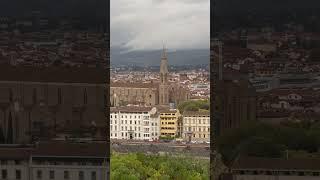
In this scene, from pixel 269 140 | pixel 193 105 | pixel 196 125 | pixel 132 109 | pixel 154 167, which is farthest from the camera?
pixel 132 109

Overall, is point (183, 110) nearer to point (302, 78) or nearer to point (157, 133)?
point (157, 133)

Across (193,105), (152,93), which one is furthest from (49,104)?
(152,93)

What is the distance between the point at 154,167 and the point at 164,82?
1.94 m

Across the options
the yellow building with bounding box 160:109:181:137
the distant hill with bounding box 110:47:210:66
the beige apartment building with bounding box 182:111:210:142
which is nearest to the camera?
the distant hill with bounding box 110:47:210:66

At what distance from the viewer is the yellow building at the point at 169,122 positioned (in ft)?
40.3

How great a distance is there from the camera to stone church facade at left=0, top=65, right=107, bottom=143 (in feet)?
12.9

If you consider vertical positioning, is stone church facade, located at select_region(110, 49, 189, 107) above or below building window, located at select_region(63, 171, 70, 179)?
above

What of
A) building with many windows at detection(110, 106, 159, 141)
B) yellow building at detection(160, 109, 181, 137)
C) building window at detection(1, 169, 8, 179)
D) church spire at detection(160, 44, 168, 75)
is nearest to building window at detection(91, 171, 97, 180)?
building window at detection(1, 169, 8, 179)

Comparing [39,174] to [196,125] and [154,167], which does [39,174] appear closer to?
[196,125]

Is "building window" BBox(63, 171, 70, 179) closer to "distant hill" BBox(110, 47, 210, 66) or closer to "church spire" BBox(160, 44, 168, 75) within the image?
"distant hill" BBox(110, 47, 210, 66)

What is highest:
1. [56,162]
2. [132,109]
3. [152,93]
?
[152,93]

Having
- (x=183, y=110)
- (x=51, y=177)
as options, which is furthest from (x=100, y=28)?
(x=183, y=110)

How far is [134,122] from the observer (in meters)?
14.0

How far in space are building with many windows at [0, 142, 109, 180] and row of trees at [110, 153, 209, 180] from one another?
5896 millimetres
